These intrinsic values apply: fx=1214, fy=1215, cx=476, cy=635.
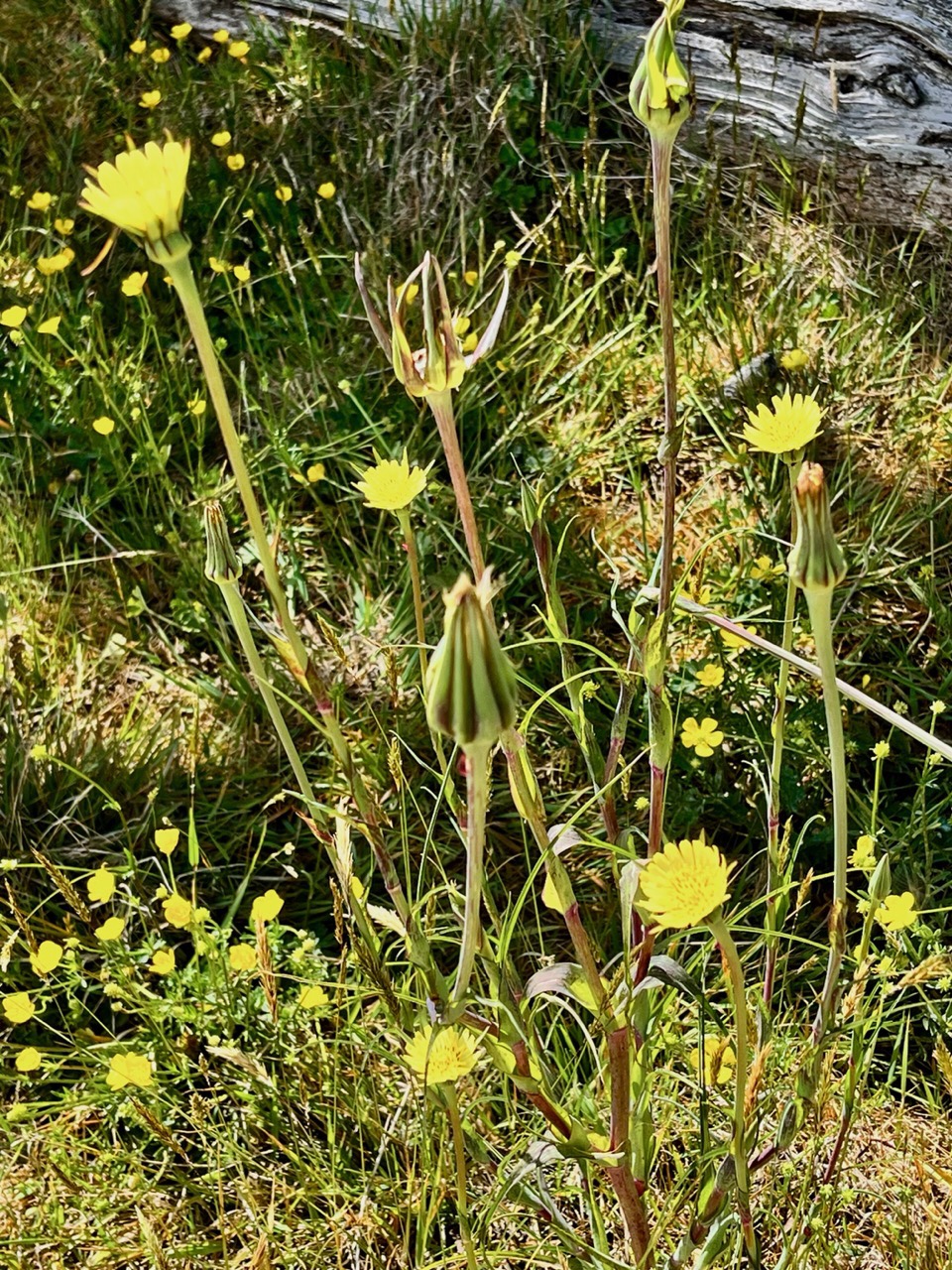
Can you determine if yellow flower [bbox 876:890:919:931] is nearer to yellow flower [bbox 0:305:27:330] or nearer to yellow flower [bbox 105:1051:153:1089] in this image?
yellow flower [bbox 105:1051:153:1089]

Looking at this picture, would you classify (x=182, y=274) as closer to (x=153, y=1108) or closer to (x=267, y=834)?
(x=153, y=1108)

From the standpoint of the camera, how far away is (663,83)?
0.91m

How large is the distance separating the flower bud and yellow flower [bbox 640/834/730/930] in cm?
22

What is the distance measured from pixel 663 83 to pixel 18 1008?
1.28 meters

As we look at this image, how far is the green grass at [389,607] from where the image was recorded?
149 cm

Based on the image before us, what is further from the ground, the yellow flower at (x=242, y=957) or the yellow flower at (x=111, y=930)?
the yellow flower at (x=111, y=930)

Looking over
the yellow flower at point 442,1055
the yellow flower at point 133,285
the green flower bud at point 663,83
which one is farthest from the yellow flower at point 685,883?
the yellow flower at point 133,285

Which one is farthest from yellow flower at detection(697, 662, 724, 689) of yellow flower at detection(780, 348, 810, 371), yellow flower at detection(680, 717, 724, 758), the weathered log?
the weathered log

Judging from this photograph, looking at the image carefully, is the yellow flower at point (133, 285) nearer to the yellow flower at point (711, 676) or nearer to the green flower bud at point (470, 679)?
the yellow flower at point (711, 676)

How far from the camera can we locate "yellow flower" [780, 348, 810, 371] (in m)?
2.18

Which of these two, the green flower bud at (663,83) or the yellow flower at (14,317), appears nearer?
the green flower bud at (663,83)

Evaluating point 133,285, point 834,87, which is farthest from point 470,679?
point 834,87

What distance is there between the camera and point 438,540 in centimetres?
220

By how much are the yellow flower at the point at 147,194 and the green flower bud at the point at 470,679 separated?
0.98 ft
